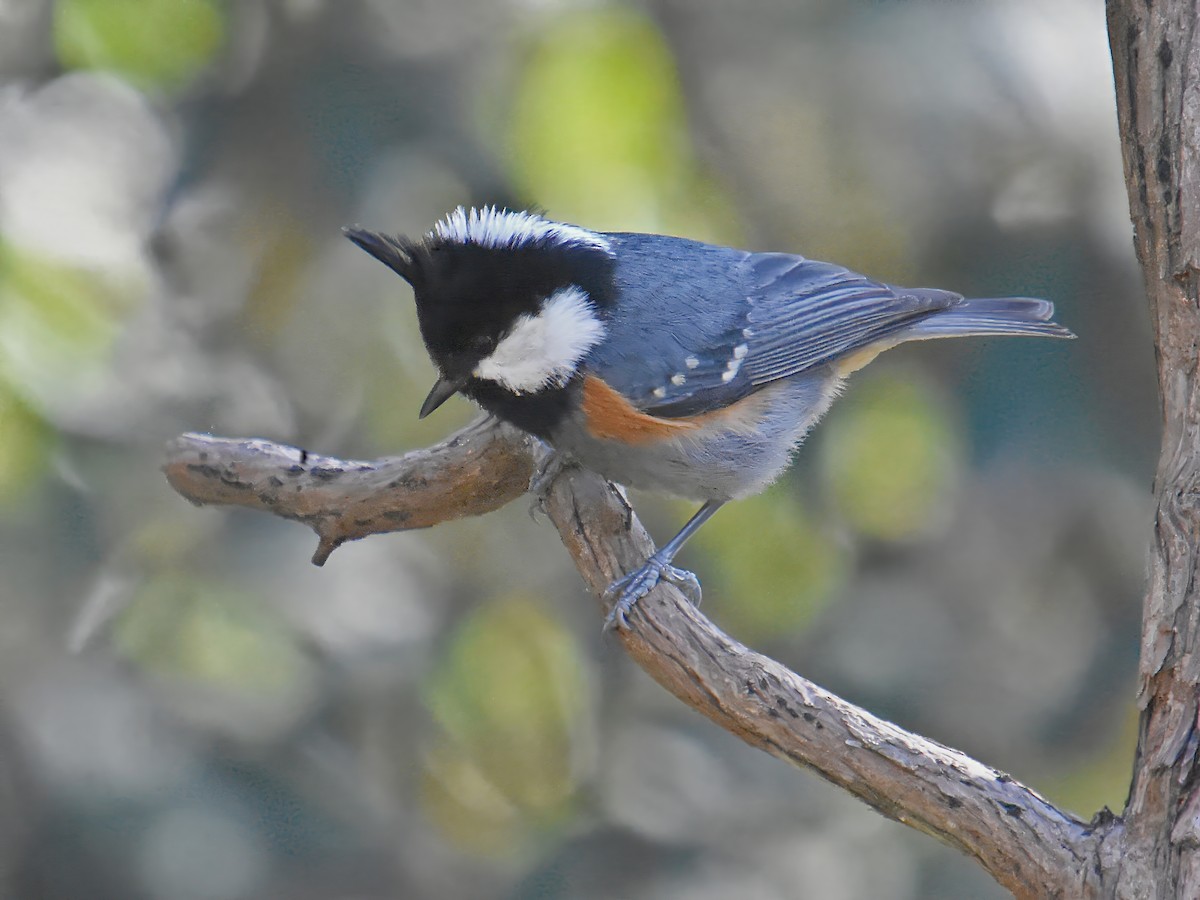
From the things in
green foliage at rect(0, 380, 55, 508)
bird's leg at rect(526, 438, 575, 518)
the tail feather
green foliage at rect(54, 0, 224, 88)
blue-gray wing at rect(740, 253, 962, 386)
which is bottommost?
green foliage at rect(0, 380, 55, 508)

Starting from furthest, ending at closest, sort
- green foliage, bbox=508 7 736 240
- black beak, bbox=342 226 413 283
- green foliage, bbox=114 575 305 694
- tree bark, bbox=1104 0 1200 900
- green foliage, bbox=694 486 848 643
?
green foliage, bbox=694 486 848 643 < green foliage, bbox=508 7 736 240 < green foliage, bbox=114 575 305 694 < black beak, bbox=342 226 413 283 < tree bark, bbox=1104 0 1200 900

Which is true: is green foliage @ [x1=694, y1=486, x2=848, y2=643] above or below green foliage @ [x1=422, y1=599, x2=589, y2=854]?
above

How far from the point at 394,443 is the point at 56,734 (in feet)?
1.65

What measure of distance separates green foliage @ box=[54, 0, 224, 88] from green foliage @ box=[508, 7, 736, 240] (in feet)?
1.20

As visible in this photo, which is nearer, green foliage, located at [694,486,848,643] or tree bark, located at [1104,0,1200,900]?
tree bark, located at [1104,0,1200,900]

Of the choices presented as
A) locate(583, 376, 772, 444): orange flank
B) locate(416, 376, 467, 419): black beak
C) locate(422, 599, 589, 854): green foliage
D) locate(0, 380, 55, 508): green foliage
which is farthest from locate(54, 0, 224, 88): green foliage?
locate(422, 599, 589, 854): green foliage

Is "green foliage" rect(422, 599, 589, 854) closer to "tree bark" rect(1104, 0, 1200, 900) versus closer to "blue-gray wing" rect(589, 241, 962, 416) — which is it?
"blue-gray wing" rect(589, 241, 962, 416)

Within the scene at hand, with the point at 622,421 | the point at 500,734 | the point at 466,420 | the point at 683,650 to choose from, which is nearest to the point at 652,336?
Answer: the point at 622,421

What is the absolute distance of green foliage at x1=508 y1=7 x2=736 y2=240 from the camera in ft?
4.39

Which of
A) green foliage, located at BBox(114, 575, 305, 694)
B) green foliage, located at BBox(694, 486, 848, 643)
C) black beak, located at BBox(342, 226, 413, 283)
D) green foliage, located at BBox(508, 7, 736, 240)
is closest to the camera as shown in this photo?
black beak, located at BBox(342, 226, 413, 283)

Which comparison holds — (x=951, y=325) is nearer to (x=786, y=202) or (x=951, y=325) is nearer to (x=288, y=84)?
(x=786, y=202)

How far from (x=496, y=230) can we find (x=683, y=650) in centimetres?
43

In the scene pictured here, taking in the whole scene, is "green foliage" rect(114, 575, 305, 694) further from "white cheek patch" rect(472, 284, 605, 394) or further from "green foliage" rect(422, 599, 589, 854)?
"white cheek patch" rect(472, 284, 605, 394)

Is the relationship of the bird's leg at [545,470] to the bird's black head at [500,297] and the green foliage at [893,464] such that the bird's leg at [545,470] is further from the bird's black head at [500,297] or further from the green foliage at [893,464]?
the green foliage at [893,464]
